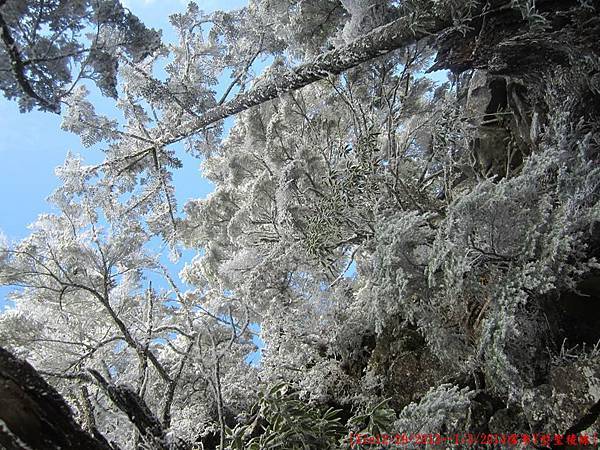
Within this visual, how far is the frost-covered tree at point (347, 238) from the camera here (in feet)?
10.0

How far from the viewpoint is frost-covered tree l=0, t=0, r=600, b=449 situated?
10.0ft

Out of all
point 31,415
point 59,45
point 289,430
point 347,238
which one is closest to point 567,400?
point 289,430

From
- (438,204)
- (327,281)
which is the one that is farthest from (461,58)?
(327,281)

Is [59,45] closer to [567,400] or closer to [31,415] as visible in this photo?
[31,415]

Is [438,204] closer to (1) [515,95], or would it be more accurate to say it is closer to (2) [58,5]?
(1) [515,95]

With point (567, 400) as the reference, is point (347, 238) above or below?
above

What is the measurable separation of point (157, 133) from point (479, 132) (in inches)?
170

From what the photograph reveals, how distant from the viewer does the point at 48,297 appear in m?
6.01

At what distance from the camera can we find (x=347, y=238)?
5.12 m
